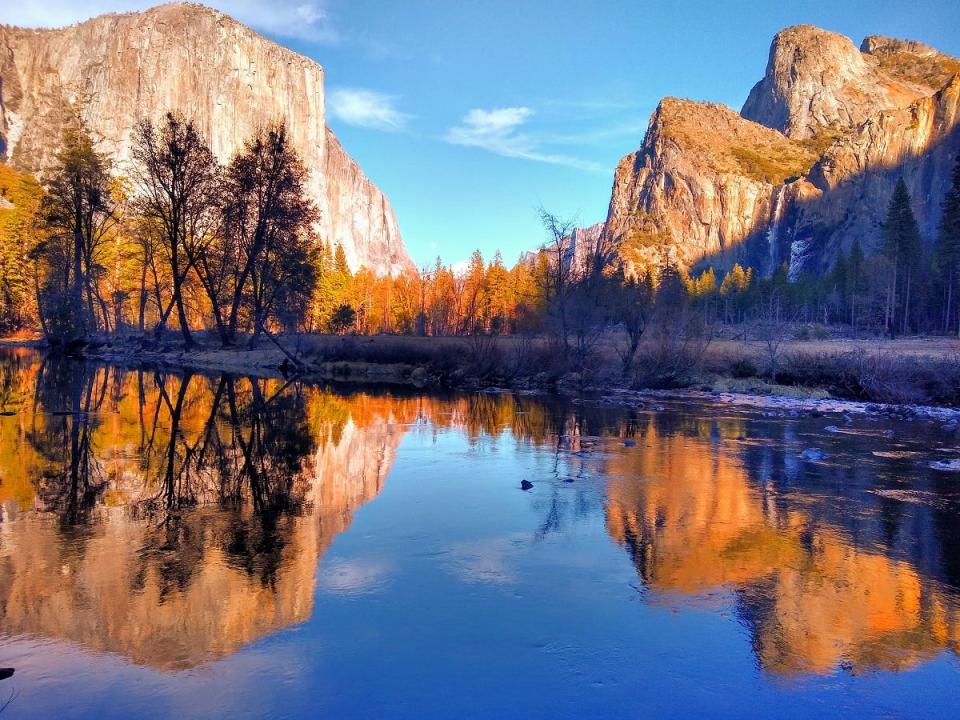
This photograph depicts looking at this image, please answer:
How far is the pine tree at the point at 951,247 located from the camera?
50.8m

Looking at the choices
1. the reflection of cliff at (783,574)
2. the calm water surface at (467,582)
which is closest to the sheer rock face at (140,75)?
the calm water surface at (467,582)

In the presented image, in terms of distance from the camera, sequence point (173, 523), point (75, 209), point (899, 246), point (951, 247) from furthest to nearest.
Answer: point (899, 246) < point (951, 247) < point (75, 209) < point (173, 523)

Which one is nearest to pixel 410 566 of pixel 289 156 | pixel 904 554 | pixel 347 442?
pixel 904 554

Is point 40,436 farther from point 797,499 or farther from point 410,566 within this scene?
point 797,499

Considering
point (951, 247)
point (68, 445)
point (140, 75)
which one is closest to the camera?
point (68, 445)

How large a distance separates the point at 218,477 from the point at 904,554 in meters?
9.32

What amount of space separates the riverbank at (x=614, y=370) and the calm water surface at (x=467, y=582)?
12408 millimetres

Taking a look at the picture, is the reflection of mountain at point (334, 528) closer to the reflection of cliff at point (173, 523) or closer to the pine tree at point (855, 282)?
the reflection of cliff at point (173, 523)

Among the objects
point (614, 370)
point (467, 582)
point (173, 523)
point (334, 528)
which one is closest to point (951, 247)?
point (614, 370)

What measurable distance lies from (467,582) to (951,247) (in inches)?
2910

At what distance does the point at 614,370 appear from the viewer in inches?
1230

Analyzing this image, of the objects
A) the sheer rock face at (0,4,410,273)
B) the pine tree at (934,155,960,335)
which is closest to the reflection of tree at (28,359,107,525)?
the pine tree at (934,155,960,335)

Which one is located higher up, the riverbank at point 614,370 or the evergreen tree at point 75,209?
the evergreen tree at point 75,209

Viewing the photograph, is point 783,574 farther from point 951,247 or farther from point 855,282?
point 855,282
